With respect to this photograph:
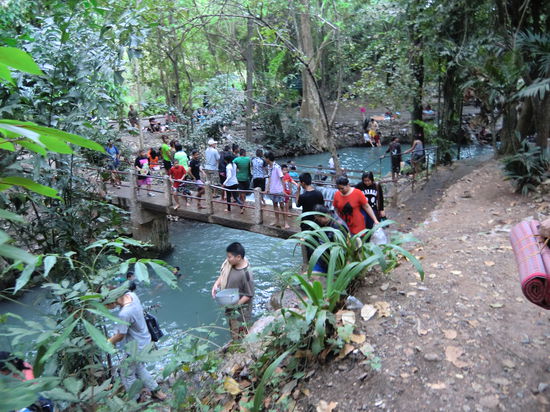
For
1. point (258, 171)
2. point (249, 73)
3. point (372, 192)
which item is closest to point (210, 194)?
point (258, 171)

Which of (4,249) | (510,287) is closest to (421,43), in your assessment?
(510,287)

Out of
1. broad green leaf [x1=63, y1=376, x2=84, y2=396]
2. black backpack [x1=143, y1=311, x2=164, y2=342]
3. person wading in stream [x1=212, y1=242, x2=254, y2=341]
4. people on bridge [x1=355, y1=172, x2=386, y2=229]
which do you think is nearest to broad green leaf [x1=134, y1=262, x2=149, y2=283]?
broad green leaf [x1=63, y1=376, x2=84, y2=396]

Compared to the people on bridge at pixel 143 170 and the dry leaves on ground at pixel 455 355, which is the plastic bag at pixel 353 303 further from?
the people on bridge at pixel 143 170

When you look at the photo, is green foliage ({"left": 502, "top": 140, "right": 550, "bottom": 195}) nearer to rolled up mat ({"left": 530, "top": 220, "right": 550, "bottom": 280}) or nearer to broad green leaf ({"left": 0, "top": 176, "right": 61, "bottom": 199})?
rolled up mat ({"left": 530, "top": 220, "right": 550, "bottom": 280})

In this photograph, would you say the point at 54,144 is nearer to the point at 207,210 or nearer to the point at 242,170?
the point at 242,170

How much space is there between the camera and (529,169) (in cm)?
772

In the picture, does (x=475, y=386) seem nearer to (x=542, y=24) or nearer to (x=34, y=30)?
(x=34, y=30)

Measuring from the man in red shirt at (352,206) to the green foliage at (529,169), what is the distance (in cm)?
421

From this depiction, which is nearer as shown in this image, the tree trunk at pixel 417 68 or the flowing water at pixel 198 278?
the flowing water at pixel 198 278

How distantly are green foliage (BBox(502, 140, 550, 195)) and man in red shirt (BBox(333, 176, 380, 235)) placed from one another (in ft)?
13.8

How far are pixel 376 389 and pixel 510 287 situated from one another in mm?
1904

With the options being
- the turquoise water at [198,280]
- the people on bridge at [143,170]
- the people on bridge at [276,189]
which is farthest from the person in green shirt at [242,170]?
the people on bridge at [143,170]

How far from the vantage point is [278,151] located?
24.5 m

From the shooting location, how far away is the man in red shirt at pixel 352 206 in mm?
5262
